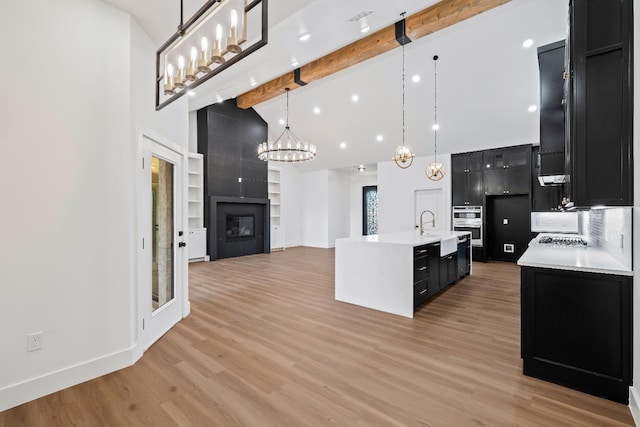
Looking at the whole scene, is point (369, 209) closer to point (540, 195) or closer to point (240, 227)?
point (240, 227)

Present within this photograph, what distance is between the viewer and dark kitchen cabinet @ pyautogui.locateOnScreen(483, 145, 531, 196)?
753 centimetres

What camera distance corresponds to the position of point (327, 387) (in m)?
2.25

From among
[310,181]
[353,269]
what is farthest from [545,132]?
[310,181]

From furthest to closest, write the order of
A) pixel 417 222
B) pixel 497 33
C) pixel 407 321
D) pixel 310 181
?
pixel 310 181 → pixel 417 222 → pixel 497 33 → pixel 407 321

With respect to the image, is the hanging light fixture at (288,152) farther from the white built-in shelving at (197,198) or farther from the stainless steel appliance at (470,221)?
the stainless steel appliance at (470,221)

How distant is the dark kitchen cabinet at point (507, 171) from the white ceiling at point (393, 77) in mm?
245

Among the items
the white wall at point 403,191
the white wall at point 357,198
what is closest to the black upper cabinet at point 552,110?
the white wall at point 403,191

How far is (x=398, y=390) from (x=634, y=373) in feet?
4.85

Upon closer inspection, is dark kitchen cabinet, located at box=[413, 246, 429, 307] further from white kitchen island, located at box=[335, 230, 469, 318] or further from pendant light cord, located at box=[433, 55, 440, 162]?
pendant light cord, located at box=[433, 55, 440, 162]

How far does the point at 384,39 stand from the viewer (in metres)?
5.44

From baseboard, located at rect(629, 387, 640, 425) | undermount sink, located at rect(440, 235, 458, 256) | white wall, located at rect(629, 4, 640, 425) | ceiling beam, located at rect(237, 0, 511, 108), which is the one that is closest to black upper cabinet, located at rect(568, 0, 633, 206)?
white wall, located at rect(629, 4, 640, 425)

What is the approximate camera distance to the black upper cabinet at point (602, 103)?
6.29 feet

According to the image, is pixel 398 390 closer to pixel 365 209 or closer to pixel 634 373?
pixel 634 373

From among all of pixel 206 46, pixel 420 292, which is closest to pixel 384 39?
pixel 420 292
